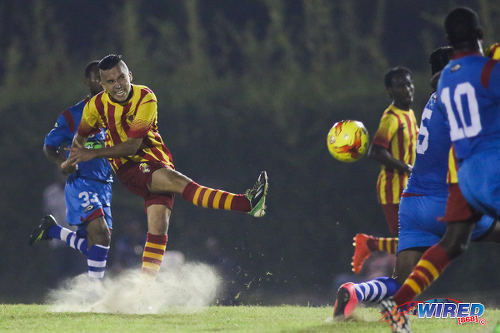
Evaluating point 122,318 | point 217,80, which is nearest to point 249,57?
point 217,80

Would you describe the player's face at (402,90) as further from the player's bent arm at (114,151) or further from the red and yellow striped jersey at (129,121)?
the player's bent arm at (114,151)

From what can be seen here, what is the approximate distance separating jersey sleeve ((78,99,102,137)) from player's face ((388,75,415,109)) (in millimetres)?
2945

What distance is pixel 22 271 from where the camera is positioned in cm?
1201

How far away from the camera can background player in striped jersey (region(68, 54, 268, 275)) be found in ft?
22.4

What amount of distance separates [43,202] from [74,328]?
6390mm

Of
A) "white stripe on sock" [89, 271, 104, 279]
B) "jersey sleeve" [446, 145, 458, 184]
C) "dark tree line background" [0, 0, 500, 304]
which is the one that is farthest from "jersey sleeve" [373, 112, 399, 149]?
"jersey sleeve" [446, 145, 458, 184]

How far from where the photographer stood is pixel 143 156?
7016mm

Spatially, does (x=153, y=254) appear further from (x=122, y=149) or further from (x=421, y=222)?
(x=421, y=222)

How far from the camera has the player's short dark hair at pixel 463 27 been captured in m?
4.94

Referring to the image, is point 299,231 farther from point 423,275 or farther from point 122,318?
point 423,275

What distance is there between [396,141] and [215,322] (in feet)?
9.42

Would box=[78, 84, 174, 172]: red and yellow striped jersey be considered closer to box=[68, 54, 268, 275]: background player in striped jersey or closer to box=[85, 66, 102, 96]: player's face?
box=[68, 54, 268, 275]: background player in striped jersey

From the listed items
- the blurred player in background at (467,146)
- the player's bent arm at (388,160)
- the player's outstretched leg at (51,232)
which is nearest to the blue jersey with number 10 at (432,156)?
the blurred player in background at (467,146)

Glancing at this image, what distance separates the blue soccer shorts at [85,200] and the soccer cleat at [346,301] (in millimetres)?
3050
